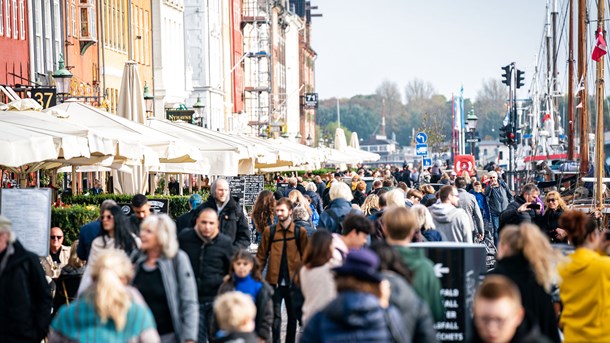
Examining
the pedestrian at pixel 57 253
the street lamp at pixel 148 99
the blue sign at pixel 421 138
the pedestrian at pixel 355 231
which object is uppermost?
the street lamp at pixel 148 99

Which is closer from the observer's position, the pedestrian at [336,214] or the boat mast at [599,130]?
the pedestrian at [336,214]

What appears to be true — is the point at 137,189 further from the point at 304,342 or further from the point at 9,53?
the point at 304,342

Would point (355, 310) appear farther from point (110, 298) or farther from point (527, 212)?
point (527, 212)

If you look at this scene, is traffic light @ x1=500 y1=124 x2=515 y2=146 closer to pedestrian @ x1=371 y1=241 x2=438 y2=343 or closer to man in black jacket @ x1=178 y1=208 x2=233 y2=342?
man in black jacket @ x1=178 y1=208 x2=233 y2=342

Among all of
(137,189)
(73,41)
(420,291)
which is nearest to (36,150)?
(420,291)

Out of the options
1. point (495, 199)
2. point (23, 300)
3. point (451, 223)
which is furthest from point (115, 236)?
point (495, 199)

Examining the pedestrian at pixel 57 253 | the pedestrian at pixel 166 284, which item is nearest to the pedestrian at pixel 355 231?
the pedestrian at pixel 166 284

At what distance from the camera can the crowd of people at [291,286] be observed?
25.6 feet

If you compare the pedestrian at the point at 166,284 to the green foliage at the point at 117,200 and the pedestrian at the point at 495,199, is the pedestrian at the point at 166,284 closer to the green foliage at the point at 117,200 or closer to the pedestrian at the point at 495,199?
the green foliage at the point at 117,200

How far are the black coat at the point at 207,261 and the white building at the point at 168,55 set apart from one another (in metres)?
47.9

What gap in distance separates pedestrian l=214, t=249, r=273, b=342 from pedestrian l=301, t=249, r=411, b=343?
12.5ft

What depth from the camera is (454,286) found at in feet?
38.6

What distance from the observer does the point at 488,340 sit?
757 cm

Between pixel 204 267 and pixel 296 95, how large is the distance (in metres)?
103
